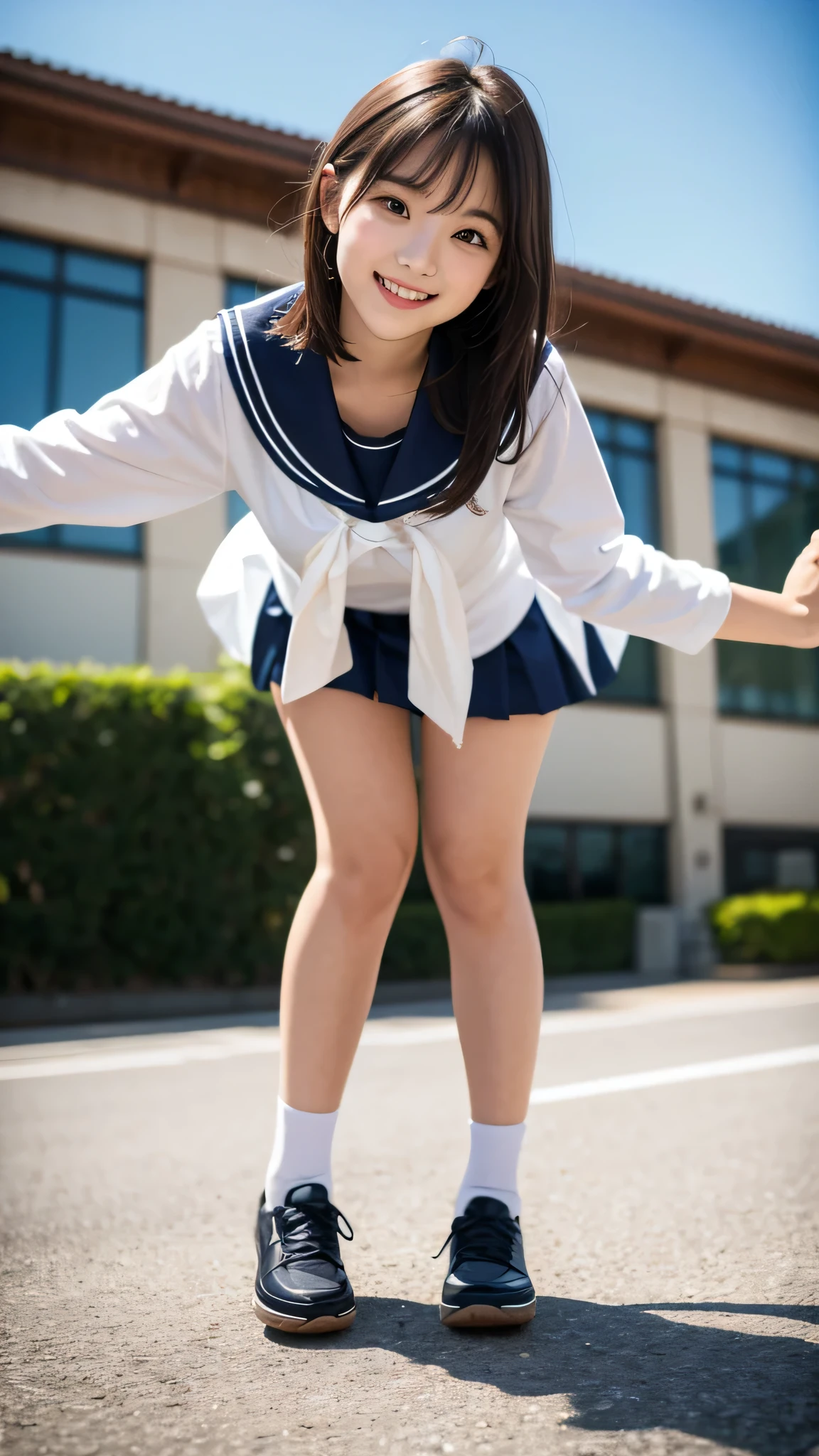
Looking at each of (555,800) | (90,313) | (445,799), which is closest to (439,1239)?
(445,799)

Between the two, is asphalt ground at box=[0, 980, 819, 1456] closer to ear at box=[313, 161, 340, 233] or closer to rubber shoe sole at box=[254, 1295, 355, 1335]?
rubber shoe sole at box=[254, 1295, 355, 1335]

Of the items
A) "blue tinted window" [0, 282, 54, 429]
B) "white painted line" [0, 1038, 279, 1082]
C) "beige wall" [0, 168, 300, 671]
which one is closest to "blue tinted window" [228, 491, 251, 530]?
"beige wall" [0, 168, 300, 671]

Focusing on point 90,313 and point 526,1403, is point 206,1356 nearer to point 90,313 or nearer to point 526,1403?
point 526,1403

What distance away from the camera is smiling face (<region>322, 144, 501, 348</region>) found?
154 centimetres

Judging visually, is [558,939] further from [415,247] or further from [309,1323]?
[415,247]

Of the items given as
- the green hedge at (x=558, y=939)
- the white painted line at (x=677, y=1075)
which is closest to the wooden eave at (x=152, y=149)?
the green hedge at (x=558, y=939)

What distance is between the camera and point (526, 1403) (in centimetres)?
128

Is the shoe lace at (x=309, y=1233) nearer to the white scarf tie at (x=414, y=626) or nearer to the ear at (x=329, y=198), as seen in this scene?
the white scarf tie at (x=414, y=626)

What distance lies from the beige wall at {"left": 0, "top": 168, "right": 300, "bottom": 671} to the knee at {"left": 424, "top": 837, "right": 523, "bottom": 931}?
8.98 meters

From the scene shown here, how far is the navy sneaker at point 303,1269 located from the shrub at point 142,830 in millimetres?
7015

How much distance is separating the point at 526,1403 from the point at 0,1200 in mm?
1450

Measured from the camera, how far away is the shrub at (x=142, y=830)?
8367mm

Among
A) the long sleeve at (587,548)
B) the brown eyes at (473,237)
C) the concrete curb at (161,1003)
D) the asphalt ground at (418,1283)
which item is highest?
the brown eyes at (473,237)

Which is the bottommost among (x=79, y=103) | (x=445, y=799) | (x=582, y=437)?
(x=445, y=799)
